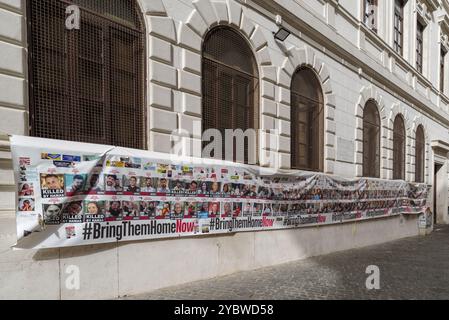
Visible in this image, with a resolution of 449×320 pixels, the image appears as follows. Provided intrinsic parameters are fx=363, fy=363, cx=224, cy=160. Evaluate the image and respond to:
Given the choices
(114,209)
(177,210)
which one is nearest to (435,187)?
(177,210)

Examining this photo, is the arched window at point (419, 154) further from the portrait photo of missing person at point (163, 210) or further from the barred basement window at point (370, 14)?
the portrait photo of missing person at point (163, 210)

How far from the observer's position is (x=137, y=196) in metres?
5.02

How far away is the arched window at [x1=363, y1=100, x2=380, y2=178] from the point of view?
11.0m

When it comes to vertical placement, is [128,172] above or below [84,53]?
below

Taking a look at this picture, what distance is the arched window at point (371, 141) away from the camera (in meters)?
11.0

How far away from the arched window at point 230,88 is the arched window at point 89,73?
1.39 m

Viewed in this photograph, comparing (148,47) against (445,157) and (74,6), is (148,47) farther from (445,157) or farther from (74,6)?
(445,157)

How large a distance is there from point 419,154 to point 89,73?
14.6 meters

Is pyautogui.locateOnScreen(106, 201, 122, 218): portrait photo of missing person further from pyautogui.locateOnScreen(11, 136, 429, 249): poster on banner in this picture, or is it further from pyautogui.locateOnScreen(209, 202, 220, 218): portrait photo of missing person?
pyautogui.locateOnScreen(209, 202, 220, 218): portrait photo of missing person

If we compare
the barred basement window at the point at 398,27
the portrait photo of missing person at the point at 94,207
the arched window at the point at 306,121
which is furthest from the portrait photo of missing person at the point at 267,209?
the barred basement window at the point at 398,27

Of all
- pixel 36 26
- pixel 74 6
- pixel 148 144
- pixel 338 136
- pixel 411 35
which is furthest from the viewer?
pixel 411 35

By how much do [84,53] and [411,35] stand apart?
44.5 ft

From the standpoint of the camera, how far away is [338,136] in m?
9.58
